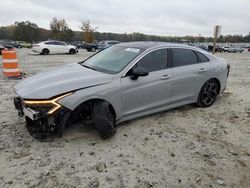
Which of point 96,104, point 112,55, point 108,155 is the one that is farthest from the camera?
point 112,55

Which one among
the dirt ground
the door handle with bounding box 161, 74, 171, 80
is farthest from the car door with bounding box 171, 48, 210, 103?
the dirt ground

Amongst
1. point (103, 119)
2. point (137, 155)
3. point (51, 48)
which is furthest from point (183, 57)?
point (51, 48)

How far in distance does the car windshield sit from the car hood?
0.82 ft

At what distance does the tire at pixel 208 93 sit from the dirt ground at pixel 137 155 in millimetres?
631

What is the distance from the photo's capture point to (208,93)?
5.53 meters

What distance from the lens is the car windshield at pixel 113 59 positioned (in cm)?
422

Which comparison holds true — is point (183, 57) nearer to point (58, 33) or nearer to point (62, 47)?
point (62, 47)

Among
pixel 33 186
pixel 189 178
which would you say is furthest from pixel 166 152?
pixel 33 186

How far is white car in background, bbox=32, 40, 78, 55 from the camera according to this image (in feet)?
74.5

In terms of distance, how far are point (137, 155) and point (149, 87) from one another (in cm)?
135

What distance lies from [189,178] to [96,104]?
171 centimetres

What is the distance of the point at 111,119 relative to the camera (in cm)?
380

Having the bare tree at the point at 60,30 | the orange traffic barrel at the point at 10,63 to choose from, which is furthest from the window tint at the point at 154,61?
the bare tree at the point at 60,30

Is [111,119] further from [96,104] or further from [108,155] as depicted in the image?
[108,155]
